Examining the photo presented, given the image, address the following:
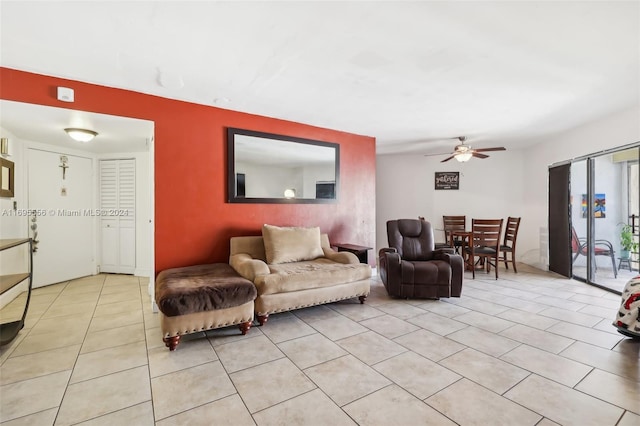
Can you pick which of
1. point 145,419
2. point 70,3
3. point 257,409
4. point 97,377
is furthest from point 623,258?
point 70,3

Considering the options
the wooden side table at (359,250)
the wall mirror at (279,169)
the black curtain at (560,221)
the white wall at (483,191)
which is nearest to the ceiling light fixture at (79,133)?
the wall mirror at (279,169)

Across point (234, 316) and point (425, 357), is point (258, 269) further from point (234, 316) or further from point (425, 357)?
point (425, 357)

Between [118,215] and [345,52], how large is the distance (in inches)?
182

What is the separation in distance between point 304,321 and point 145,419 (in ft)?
5.32

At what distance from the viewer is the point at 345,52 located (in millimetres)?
2334

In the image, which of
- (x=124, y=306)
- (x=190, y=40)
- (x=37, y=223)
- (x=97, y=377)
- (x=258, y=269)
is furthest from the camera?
(x=37, y=223)

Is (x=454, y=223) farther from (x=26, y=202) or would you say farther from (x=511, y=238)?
(x=26, y=202)

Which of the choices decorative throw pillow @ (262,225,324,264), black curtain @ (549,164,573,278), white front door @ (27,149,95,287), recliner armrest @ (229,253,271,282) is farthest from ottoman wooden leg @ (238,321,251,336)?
black curtain @ (549,164,573,278)

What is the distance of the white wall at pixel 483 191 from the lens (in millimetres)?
5691

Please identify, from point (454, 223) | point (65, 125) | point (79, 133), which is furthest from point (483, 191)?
point (65, 125)

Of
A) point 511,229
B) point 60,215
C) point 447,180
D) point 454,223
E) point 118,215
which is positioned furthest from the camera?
point 447,180

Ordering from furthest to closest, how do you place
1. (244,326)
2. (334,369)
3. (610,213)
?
1. (610,213)
2. (244,326)
3. (334,369)

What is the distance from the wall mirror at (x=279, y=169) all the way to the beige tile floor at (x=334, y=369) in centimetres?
166

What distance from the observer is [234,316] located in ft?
8.46
